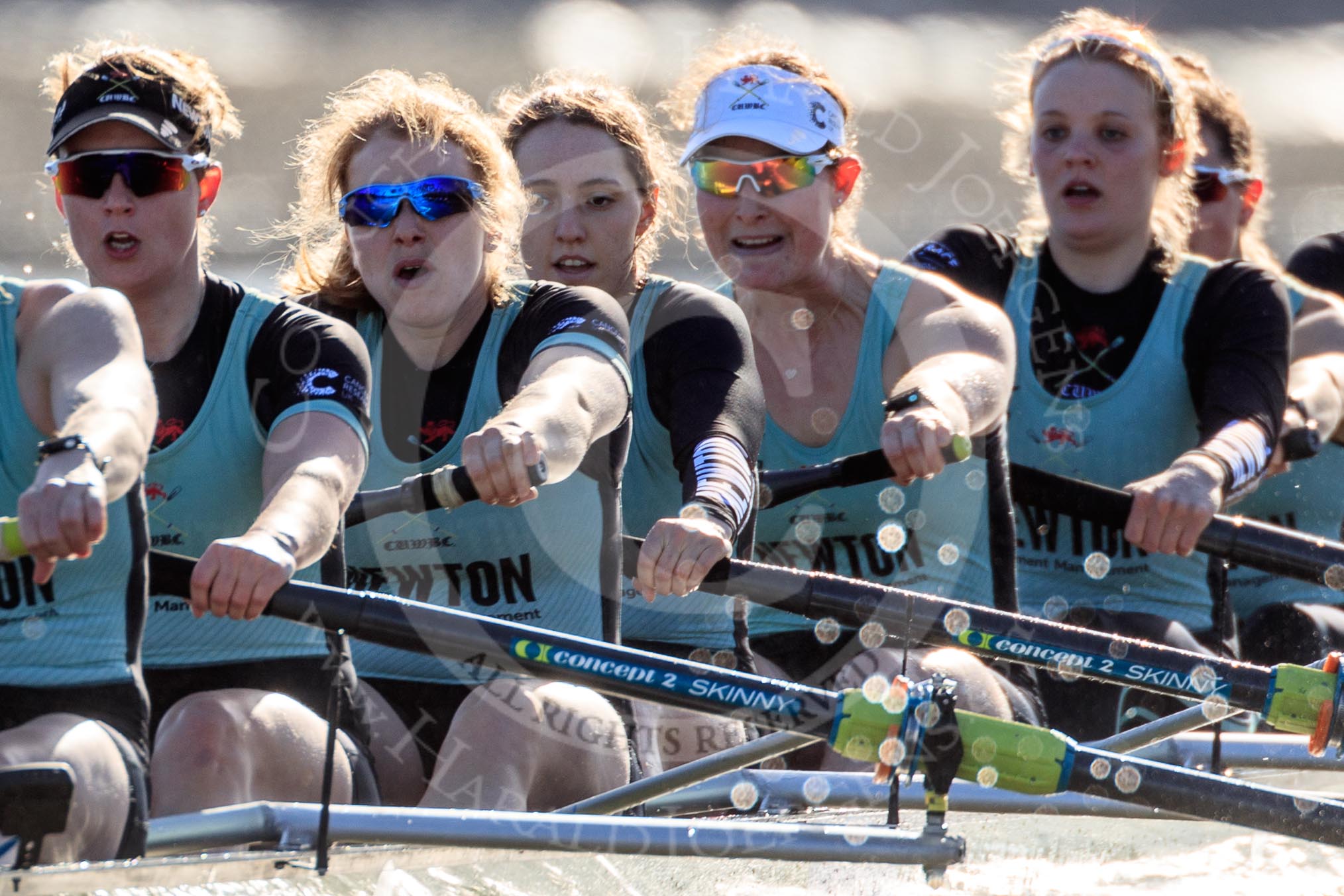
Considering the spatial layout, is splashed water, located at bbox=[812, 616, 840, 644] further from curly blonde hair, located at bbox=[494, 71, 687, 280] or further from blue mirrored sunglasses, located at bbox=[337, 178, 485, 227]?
blue mirrored sunglasses, located at bbox=[337, 178, 485, 227]

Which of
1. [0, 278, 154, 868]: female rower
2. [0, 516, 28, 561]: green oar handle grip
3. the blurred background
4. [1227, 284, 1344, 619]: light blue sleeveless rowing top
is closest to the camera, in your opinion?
[0, 516, 28, 561]: green oar handle grip

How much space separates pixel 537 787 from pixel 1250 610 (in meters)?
1.74

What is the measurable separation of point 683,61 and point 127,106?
8977 mm

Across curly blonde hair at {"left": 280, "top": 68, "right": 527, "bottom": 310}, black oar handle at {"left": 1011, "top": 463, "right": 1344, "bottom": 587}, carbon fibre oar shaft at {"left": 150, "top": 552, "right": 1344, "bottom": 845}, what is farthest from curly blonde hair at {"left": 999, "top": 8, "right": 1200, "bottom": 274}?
carbon fibre oar shaft at {"left": 150, "top": 552, "right": 1344, "bottom": 845}

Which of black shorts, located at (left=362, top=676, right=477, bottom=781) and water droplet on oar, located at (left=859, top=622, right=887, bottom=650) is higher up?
water droplet on oar, located at (left=859, top=622, right=887, bottom=650)

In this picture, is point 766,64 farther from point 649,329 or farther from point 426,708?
A: point 426,708

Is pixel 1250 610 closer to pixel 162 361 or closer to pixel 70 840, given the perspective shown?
pixel 162 361

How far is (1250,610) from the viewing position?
3.38 meters

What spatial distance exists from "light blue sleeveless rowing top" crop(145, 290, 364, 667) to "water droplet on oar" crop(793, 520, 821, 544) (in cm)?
90

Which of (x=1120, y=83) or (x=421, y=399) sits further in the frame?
(x=1120, y=83)

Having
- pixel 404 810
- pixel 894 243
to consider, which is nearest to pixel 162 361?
pixel 404 810

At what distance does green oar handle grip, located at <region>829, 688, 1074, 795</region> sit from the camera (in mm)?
1922

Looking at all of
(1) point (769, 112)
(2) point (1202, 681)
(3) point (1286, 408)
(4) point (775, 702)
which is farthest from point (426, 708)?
(3) point (1286, 408)

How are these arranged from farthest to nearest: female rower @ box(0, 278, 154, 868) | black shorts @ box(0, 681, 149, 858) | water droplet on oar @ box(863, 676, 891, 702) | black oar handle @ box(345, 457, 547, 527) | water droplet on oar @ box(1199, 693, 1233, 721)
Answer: water droplet on oar @ box(1199, 693, 1233, 721)
black oar handle @ box(345, 457, 547, 527)
water droplet on oar @ box(863, 676, 891, 702)
black shorts @ box(0, 681, 149, 858)
female rower @ box(0, 278, 154, 868)
